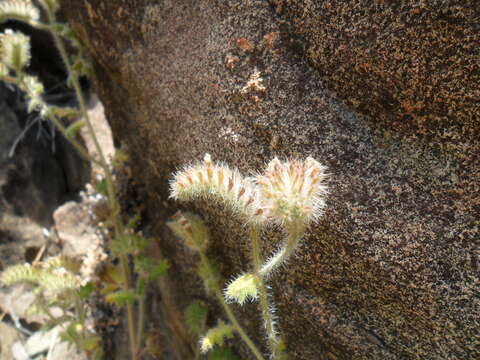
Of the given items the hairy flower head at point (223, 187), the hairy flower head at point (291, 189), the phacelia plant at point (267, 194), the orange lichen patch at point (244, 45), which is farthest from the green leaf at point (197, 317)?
the orange lichen patch at point (244, 45)

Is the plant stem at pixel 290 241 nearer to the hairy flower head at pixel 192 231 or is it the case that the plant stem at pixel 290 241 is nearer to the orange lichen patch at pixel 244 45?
the hairy flower head at pixel 192 231

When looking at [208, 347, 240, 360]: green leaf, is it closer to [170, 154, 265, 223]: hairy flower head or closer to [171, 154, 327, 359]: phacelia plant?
[171, 154, 327, 359]: phacelia plant

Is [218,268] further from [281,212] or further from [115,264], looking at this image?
[115,264]

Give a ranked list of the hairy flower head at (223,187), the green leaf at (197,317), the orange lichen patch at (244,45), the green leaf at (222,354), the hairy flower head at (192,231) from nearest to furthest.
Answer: the hairy flower head at (223,187)
the orange lichen patch at (244,45)
the hairy flower head at (192,231)
the green leaf at (222,354)
the green leaf at (197,317)

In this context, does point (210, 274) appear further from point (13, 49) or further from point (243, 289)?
point (13, 49)

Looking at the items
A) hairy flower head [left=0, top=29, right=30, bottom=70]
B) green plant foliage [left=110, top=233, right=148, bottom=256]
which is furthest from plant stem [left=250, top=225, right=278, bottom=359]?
hairy flower head [left=0, top=29, right=30, bottom=70]

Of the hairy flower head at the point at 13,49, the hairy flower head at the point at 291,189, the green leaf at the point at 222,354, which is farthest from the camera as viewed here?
the hairy flower head at the point at 13,49

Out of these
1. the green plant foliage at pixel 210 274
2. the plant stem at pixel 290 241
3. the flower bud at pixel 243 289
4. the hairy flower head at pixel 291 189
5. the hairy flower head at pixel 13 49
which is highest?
the hairy flower head at pixel 13 49
